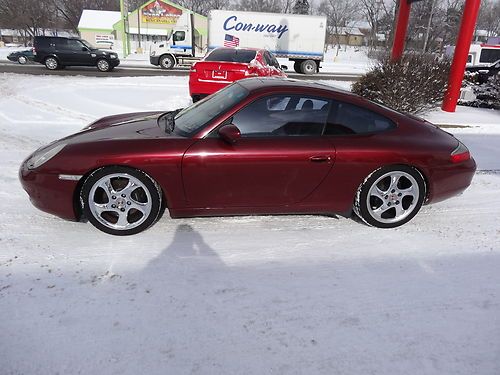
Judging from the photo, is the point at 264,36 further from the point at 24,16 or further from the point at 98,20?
the point at 24,16

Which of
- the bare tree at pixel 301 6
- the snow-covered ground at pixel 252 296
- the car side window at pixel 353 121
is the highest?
the bare tree at pixel 301 6

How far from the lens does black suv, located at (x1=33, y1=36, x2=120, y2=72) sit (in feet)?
61.2

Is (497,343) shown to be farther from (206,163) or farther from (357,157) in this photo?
(206,163)

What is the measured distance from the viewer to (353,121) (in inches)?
138

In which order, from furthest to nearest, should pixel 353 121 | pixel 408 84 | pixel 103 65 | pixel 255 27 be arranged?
pixel 255 27 < pixel 103 65 < pixel 408 84 < pixel 353 121

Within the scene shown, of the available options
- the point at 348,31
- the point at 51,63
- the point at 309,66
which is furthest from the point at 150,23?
the point at 348,31

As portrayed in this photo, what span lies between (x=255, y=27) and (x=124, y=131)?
2279 cm

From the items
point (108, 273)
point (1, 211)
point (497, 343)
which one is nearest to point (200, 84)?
point (1, 211)

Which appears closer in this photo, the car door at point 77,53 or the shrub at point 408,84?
the shrub at point 408,84

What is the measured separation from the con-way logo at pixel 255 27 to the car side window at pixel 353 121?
22278 mm

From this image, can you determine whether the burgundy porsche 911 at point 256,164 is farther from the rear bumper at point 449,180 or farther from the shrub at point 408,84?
the shrub at point 408,84

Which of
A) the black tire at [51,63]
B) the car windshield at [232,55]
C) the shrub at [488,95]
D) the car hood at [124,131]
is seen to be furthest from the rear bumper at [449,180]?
the black tire at [51,63]

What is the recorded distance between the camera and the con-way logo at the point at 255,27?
23.8 m

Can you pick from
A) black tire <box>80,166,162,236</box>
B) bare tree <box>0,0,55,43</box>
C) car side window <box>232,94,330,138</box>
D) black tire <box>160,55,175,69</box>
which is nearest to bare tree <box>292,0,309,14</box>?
bare tree <box>0,0,55,43</box>
